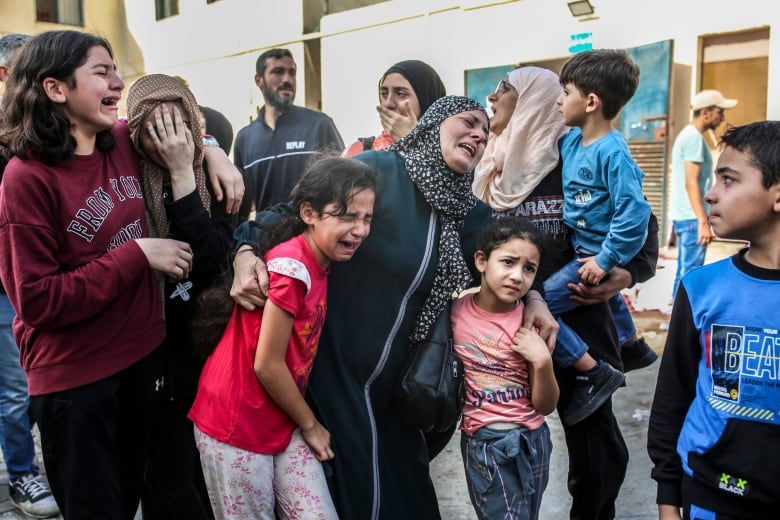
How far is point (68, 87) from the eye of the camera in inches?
74.0

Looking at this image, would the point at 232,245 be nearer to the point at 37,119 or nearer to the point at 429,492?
the point at 37,119

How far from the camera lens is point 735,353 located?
5.40 feet

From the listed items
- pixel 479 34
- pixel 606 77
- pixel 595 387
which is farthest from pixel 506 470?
pixel 479 34

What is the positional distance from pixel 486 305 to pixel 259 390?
0.78 meters

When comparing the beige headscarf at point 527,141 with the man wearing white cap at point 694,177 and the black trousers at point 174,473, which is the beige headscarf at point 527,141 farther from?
the man wearing white cap at point 694,177

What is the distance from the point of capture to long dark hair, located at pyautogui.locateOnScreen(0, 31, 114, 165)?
1.83 meters

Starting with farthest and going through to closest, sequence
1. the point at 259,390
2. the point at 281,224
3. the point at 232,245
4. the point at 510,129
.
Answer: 1. the point at 510,129
2. the point at 232,245
3. the point at 281,224
4. the point at 259,390

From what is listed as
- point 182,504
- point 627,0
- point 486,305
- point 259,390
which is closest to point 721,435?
point 486,305

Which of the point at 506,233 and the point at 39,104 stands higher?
the point at 39,104

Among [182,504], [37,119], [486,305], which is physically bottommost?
[182,504]

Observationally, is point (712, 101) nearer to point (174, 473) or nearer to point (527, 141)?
point (527, 141)

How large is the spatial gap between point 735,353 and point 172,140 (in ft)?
5.12

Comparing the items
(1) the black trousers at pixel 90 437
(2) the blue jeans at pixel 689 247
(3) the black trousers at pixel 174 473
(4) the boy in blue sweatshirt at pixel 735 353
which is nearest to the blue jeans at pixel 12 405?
(3) the black trousers at pixel 174 473

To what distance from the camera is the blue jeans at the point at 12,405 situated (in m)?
3.16
